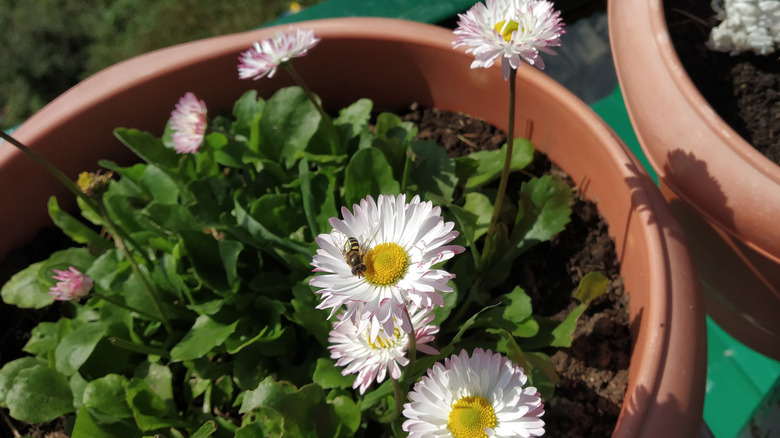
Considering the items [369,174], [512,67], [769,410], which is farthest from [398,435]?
[769,410]

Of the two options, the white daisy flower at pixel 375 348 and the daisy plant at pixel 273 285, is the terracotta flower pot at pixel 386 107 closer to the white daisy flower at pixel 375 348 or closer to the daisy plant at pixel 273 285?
the daisy plant at pixel 273 285

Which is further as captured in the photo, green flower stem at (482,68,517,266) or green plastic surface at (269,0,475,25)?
green plastic surface at (269,0,475,25)

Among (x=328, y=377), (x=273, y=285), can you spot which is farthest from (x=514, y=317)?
(x=273, y=285)

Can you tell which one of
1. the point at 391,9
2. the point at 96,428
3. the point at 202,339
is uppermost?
the point at 391,9

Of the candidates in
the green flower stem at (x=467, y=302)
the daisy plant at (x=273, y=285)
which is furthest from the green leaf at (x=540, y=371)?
the green flower stem at (x=467, y=302)

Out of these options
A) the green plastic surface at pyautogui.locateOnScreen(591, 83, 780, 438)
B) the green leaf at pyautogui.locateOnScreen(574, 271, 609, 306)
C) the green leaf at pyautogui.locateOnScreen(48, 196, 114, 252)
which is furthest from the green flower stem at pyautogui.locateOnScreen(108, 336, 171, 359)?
the green plastic surface at pyautogui.locateOnScreen(591, 83, 780, 438)

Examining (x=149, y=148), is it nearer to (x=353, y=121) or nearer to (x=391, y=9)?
(x=353, y=121)

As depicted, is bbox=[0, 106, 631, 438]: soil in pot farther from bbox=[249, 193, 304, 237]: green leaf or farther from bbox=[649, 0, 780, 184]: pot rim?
bbox=[249, 193, 304, 237]: green leaf
